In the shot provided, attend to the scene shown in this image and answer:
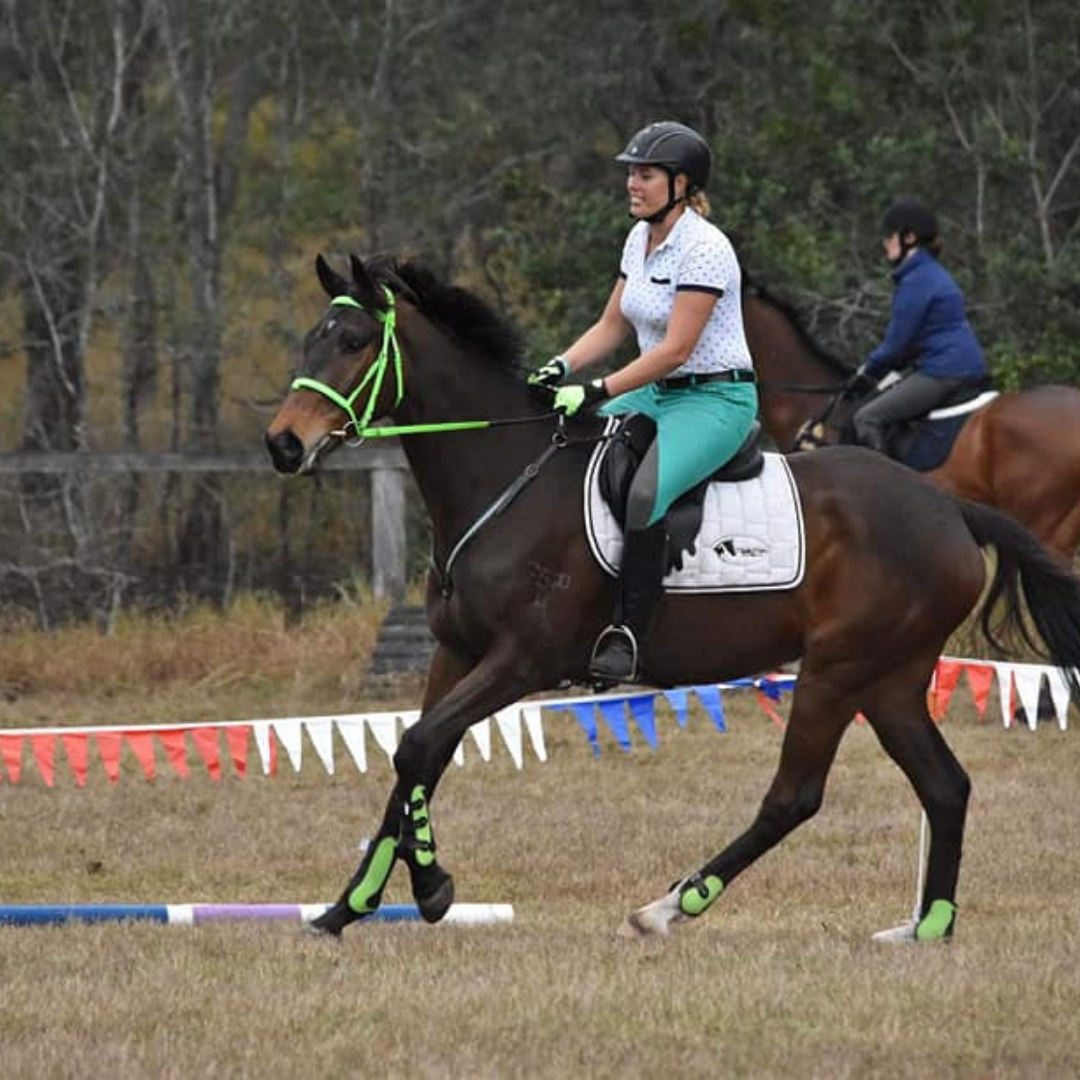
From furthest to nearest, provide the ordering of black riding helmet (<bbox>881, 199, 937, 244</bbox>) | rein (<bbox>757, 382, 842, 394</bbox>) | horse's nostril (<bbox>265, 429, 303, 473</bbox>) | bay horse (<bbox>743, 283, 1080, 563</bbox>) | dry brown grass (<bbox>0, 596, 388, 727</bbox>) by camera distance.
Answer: dry brown grass (<bbox>0, 596, 388, 727</bbox>), rein (<bbox>757, 382, 842, 394</bbox>), bay horse (<bbox>743, 283, 1080, 563</bbox>), black riding helmet (<bbox>881, 199, 937, 244</bbox>), horse's nostril (<bbox>265, 429, 303, 473</bbox>)

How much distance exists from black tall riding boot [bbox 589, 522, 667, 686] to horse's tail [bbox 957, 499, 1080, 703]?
3.89 feet

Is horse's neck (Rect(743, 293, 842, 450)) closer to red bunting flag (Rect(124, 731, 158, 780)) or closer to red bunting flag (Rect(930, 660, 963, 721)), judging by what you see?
red bunting flag (Rect(930, 660, 963, 721))

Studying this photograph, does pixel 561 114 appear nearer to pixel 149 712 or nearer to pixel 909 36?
pixel 909 36

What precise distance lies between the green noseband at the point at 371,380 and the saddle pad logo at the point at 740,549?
1181 mm

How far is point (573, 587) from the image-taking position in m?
8.12

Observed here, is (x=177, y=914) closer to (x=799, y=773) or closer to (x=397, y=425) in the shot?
(x=397, y=425)

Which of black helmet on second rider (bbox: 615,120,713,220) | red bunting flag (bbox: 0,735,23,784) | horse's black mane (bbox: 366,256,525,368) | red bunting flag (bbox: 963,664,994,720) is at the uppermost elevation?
black helmet on second rider (bbox: 615,120,713,220)

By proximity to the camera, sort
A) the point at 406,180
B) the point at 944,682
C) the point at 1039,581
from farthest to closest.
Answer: the point at 406,180 → the point at 944,682 → the point at 1039,581

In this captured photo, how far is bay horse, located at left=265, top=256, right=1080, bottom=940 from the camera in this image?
8.05m

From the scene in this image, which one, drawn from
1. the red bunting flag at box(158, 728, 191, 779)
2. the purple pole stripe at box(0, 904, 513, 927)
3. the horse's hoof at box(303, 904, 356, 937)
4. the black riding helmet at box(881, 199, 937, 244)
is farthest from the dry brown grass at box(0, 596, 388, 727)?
the horse's hoof at box(303, 904, 356, 937)

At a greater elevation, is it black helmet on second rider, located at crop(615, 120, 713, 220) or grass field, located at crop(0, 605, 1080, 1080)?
black helmet on second rider, located at crop(615, 120, 713, 220)

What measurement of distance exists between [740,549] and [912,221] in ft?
20.1

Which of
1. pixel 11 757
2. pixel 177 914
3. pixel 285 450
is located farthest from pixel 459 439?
pixel 11 757

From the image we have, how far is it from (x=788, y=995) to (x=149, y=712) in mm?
9180
